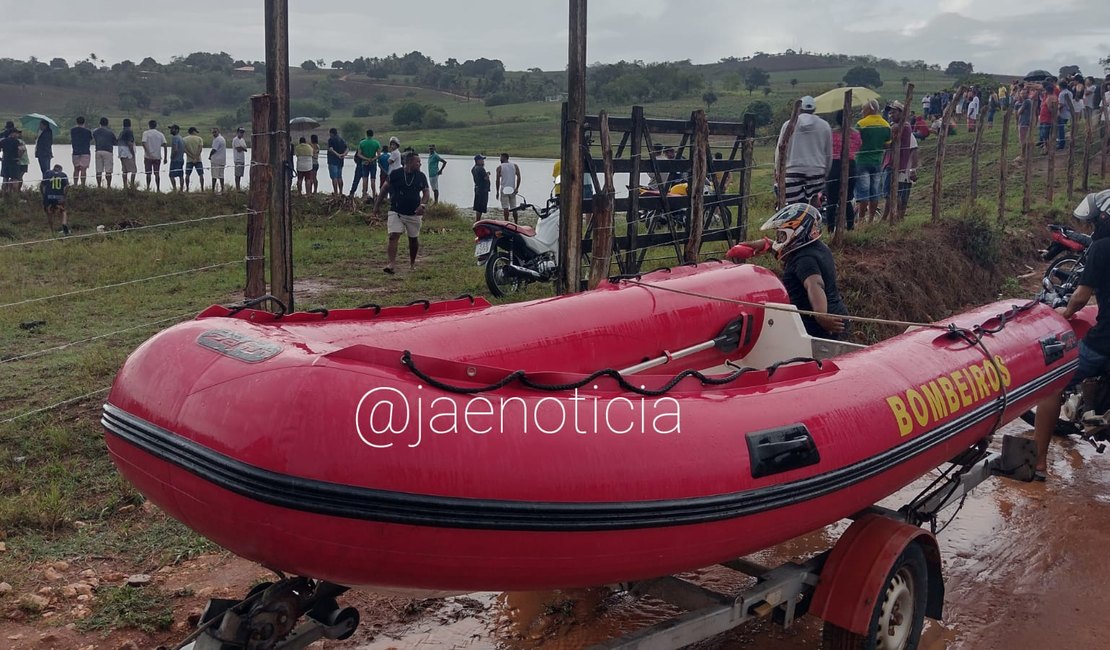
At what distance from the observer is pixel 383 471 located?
254 cm

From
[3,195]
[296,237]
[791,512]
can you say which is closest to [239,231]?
[296,237]

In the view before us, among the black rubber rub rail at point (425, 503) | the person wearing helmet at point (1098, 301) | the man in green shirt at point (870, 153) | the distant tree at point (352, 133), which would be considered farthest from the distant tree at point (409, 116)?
the black rubber rub rail at point (425, 503)

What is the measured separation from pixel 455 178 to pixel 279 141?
86.7 ft

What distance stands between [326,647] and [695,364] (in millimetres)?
2159

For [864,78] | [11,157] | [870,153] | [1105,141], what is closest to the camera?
[870,153]

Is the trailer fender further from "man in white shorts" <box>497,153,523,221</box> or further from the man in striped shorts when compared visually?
"man in white shorts" <box>497,153,523,221</box>

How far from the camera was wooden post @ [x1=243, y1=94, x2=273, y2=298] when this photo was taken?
5.32 metres

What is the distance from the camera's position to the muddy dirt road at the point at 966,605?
12.8 ft

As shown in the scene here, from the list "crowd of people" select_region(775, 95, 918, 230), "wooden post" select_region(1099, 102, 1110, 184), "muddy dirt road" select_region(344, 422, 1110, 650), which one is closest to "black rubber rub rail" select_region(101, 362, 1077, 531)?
"muddy dirt road" select_region(344, 422, 1110, 650)

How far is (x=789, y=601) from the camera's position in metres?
3.49

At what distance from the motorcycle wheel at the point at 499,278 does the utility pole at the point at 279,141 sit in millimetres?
3611

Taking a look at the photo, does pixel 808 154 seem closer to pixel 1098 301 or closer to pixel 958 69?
pixel 1098 301

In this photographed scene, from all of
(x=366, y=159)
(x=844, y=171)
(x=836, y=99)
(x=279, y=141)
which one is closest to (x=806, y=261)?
(x=279, y=141)

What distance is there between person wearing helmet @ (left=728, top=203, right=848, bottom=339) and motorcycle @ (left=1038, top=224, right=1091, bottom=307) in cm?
210
